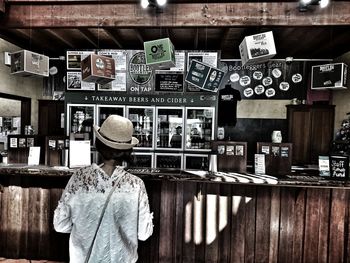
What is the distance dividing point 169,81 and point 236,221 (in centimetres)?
321

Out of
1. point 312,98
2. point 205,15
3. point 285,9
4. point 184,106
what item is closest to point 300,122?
point 312,98

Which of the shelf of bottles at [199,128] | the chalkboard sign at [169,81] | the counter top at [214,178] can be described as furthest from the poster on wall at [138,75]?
the counter top at [214,178]

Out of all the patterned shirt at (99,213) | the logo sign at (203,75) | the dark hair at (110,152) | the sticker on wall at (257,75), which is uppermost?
the sticker on wall at (257,75)

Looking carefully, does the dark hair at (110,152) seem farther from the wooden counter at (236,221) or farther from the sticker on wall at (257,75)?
the sticker on wall at (257,75)

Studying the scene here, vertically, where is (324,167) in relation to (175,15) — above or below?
below

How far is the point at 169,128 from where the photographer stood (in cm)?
536

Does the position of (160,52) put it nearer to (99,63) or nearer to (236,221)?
(99,63)

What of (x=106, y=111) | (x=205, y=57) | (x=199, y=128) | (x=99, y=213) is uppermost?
Answer: (x=205, y=57)

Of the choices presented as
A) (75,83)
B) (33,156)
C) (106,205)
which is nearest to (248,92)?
(75,83)

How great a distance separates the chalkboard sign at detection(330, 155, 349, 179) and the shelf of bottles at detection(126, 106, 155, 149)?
3.15m

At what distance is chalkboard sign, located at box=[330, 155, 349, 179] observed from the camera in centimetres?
275

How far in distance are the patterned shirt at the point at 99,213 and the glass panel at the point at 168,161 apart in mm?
3470

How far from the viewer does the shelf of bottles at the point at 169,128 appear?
529cm

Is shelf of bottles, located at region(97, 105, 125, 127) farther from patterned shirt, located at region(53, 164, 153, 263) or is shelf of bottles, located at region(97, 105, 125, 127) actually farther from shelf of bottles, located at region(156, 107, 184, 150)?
patterned shirt, located at region(53, 164, 153, 263)
